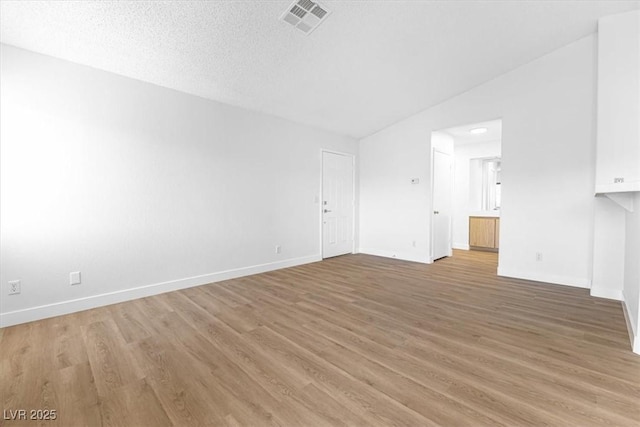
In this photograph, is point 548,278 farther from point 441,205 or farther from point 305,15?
point 305,15

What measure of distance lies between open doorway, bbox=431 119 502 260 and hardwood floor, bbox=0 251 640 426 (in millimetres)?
Answer: 3074

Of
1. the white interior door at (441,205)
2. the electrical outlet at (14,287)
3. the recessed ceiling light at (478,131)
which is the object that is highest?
the recessed ceiling light at (478,131)

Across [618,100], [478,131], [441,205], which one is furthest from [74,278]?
[478,131]

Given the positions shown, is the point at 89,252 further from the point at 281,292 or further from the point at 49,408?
the point at 281,292

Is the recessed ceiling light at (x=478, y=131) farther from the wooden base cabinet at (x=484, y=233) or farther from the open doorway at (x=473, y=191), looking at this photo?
the wooden base cabinet at (x=484, y=233)

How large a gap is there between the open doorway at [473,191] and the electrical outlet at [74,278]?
221 inches

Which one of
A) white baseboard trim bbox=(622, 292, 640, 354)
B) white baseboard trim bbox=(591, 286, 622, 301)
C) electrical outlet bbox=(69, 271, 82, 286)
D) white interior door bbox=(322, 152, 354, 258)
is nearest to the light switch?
electrical outlet bbox=(69, 271, 82, 286)

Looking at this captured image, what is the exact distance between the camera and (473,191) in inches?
272

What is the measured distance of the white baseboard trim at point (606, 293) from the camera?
10.5 feet

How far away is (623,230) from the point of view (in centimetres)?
320

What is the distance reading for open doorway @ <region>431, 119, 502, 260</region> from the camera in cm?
577

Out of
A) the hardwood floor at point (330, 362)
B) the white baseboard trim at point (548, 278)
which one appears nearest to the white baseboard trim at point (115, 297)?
the hardwood floor at point (330, 362)

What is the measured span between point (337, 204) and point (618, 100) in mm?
4186

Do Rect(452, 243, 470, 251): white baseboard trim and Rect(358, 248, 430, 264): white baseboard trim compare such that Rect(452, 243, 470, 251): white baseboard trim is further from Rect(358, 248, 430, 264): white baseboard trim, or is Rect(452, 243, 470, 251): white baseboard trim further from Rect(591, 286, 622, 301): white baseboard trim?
Rect(591, 286, 622, 301): white baseboard trim
